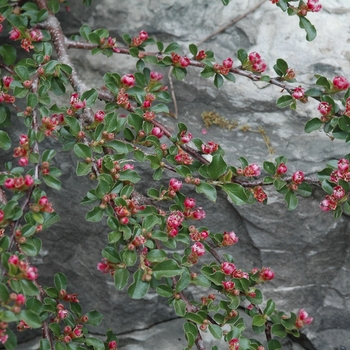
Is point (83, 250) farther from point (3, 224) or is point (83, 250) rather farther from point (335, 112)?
point (335, 112)

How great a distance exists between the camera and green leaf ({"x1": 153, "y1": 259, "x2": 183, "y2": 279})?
1571 millimetres

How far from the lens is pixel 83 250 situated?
2301 millimetres

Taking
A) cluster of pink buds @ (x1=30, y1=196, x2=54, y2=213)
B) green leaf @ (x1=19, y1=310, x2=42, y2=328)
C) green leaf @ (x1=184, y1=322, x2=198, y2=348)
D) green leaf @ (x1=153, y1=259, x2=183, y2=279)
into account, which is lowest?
green leaf @ (x1=184, y1=322, x2=198, y2=348)

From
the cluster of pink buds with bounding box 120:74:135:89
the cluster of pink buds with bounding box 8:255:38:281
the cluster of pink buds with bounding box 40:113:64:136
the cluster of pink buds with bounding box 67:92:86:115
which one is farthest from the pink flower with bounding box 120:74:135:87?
the cluster of pink buds with bounding box 8:255:38:281

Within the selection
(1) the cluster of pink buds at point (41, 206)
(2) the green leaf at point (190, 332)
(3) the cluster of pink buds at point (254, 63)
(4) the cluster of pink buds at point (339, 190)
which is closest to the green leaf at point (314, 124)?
(4) the cluster of pink buds at point (339, 190)

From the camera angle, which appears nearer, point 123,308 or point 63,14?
point 123,308

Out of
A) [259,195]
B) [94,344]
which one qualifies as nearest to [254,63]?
[259,195]

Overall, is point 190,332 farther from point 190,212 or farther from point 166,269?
point 190,212

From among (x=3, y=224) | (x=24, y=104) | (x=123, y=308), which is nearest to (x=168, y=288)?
(x=3, y=224)

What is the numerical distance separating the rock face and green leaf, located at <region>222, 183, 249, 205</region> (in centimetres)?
45

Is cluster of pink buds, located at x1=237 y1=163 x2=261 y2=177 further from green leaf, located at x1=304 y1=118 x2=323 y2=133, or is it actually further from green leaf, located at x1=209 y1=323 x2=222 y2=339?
green leaf, located at x1=209 y1=323 x2=222 y2=339

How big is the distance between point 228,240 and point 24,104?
3.32ft

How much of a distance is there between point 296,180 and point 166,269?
20.9 inches

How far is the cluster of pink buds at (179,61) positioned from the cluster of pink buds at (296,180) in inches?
20.6
